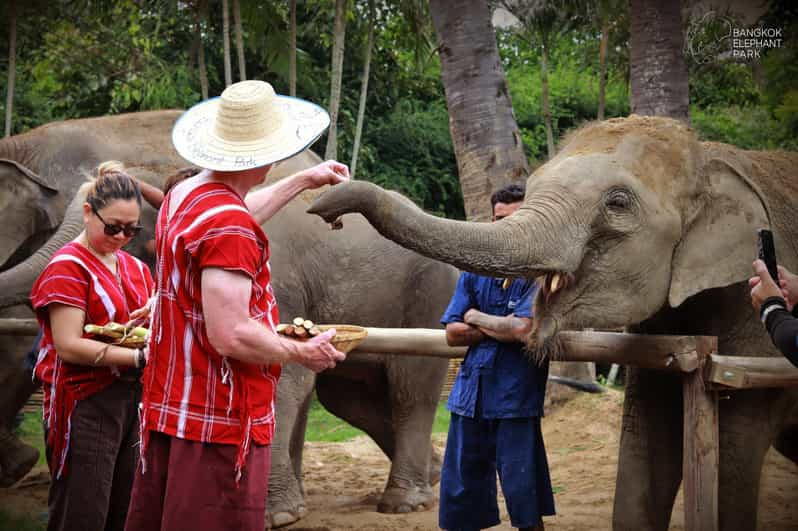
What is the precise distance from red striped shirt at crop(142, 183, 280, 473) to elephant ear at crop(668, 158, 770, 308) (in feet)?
6.82

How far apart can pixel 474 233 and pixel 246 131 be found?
45.1 inches

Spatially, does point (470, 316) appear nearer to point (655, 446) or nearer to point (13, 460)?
point (655, 446)

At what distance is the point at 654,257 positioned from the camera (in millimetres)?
4293

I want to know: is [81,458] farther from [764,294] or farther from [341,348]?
[764,294]

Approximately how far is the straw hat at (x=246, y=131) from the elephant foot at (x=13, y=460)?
4.76 meters

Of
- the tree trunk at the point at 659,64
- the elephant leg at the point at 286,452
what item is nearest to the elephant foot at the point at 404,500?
the elephant leg at the point at 286,452

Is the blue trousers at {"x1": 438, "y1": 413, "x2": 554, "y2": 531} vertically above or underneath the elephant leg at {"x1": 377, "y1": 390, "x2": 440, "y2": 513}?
above

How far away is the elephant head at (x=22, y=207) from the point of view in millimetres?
7312

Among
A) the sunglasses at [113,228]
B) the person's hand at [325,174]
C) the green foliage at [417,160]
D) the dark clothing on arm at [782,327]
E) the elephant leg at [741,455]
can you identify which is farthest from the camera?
the green foliage at [417,160]

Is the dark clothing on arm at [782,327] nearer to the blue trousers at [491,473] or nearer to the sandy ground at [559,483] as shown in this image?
the blue trousers at [491,473]

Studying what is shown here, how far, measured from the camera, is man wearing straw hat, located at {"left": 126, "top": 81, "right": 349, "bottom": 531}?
9.26 ft

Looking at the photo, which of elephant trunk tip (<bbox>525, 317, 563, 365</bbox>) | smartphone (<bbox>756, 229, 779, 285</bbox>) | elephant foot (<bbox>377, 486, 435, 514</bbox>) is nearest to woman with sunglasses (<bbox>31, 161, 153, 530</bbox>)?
elephant trunk tip (<bbox>525, 317, 563, 365</bbox>)

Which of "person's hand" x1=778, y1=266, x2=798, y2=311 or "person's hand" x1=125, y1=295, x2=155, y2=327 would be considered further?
"person's hand" x1=125, y1=295, x2=155, y2=327

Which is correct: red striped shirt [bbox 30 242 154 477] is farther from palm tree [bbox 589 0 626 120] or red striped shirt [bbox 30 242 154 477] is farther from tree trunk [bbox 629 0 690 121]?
palm tree [bbox 589 0 626 120]
